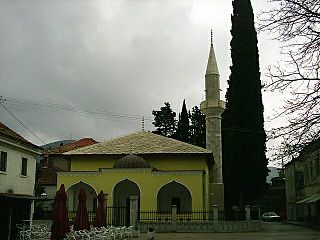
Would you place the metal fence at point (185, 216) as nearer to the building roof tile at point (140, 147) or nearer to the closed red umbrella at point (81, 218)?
the building roof tile at point (140, 147)

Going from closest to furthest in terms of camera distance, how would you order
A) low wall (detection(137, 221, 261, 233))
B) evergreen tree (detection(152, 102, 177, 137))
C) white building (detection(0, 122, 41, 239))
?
white building (detection(0, 122, 41, 239)) → low wall (detection(137, 221, 261, 233)) → evergreen tree (detection(152, 102, 177, 137))

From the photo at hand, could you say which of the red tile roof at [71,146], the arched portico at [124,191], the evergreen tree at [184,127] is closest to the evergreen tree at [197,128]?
the evergreen tree at [184,127]

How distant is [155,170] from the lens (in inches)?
1273

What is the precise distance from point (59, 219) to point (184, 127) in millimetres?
42950

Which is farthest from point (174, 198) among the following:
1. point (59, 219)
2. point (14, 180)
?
point (59, 219)

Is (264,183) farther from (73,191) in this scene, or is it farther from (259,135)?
(73,191)

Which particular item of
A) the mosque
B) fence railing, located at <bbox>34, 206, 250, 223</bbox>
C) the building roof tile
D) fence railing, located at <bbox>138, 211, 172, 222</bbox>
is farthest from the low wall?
the building roof tile

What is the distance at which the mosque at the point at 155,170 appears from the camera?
3156 centimetres

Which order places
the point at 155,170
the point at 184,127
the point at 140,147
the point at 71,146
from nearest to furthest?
1. the point at 155,170
2. the point at 140,147
3. the point at 71,146
4. the point at 184,127

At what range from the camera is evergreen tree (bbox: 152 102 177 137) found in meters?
62.9

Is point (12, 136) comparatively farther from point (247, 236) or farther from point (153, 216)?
point (247, 236)

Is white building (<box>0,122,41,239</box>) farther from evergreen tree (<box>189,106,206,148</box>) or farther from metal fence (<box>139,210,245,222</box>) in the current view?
evergreen tree (<box>189,106,206,148</box>)

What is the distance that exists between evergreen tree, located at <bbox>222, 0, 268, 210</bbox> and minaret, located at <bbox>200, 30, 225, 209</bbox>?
39.0 inches

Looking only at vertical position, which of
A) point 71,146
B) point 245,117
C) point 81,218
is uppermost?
point 71,146
